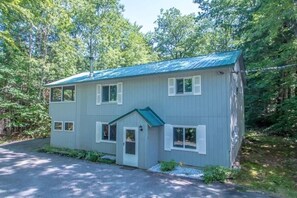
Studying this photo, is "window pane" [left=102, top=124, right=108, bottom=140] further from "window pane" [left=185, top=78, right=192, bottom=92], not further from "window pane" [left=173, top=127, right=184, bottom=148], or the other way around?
"window pane" [left=185, top=78, right=192, bottom=92]

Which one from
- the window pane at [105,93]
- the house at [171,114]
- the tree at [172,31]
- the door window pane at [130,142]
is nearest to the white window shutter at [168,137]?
the house at [171,114]

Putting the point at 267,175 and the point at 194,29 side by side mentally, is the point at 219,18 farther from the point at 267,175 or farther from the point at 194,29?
the point at 267,175

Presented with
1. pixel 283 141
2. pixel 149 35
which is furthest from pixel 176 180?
pixel 149 35

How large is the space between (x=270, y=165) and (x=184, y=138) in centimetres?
475

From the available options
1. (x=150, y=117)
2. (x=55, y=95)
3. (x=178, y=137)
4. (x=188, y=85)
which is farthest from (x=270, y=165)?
(x=55, y=95)

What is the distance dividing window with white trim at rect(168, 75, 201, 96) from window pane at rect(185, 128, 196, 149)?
6.37 ft

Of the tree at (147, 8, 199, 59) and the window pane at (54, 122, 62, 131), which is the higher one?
the tree at (147, 8, 199, 59)

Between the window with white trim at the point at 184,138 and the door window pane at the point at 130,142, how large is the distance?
222cm

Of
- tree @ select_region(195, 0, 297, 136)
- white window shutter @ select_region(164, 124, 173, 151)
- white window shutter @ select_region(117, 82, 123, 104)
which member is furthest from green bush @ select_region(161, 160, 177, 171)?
tree @ select_region(195, 0, 297, 136)

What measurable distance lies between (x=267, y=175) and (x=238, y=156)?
297cm

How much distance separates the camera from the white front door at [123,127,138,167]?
502 inches

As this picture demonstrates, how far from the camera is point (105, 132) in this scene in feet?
52.1

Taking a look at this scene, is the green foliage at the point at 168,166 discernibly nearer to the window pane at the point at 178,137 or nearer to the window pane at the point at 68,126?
the window pane at the point at 178,137

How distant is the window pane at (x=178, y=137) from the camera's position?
1270cm
